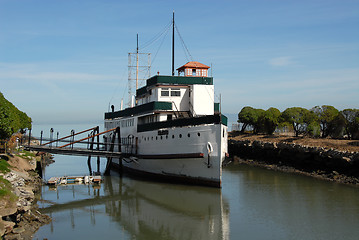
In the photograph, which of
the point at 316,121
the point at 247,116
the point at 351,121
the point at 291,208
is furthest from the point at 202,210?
the point at 247,116

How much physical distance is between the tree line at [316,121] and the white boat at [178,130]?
21.3 metres

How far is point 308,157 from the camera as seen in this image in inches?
1585

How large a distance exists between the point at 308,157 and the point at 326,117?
13.3 m

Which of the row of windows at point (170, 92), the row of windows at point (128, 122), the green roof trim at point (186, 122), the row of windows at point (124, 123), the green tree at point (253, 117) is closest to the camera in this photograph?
the green roof trim at point (186, 122)

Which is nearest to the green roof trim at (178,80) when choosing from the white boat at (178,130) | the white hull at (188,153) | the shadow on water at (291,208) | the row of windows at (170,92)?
the white boat at (178,130)

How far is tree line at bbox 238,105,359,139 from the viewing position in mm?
46969

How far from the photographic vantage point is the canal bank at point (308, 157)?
3428cm

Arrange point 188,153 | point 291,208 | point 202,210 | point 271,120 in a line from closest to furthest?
1. point 202,210
2. point 291,208
3. point 188,153
4. point 271,120

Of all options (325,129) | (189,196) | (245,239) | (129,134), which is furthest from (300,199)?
(325,129)

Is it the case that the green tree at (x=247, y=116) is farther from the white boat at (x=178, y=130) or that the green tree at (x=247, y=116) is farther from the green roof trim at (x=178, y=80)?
the green roof trim at (x=178, y=80)

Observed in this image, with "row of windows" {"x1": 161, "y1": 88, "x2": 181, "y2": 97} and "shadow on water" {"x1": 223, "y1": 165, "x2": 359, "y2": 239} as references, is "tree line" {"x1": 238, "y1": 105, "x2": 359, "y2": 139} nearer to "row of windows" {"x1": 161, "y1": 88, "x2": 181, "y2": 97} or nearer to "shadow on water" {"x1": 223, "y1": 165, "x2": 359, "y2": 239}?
"shadow on water" {"x1": 223, "y1": 165, "x2": 359, "y2": 239}

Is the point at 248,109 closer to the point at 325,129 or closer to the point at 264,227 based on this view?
the point at 325,129

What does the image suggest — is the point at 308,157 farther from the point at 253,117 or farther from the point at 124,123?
the point at 253,117

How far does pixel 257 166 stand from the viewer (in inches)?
1849
